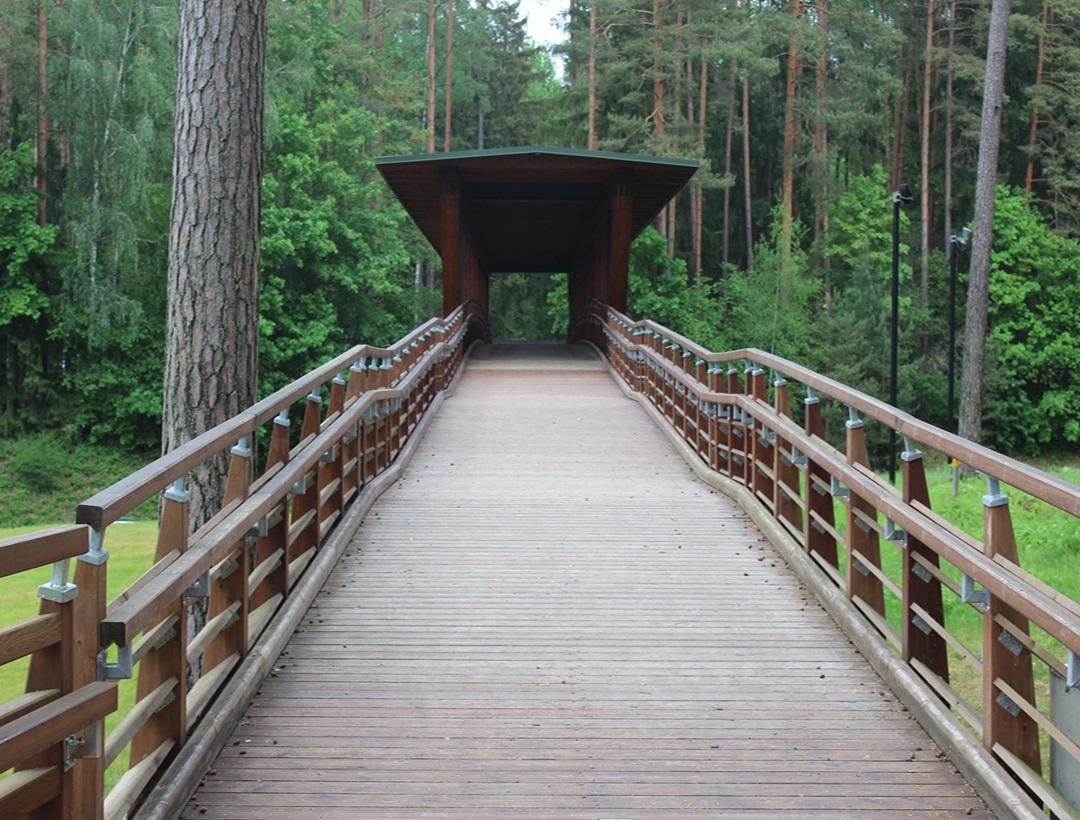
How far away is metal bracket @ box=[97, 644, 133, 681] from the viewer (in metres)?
3.09

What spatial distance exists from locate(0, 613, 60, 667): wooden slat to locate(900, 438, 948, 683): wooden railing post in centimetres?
329

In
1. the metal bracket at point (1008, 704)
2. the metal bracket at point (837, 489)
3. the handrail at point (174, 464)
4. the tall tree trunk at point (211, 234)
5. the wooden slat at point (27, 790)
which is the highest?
the tall tree trunk at point (211, 234)

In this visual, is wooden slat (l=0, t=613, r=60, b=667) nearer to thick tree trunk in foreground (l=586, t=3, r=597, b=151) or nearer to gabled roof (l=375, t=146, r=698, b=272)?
gabled roof (l=375, t=146, r=698, b=272)

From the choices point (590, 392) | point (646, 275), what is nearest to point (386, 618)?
point (590, 392)

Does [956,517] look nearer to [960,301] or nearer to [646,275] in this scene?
[646,275]

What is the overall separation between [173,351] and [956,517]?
11.7 meters

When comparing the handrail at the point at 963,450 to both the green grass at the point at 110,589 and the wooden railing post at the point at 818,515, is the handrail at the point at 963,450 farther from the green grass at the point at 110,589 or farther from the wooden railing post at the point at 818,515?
the green grass at the point at 110,589

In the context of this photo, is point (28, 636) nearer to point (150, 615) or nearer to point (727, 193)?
point (150, 615)

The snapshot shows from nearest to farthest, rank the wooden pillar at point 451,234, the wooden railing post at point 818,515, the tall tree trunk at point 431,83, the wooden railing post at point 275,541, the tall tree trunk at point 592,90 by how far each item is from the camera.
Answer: the wooden railing post at point 275,541
the wooden railing post at point 818,515
the wooden pillar at point 451,234
the tall tree trunk at point 592,90
the tall tree trunk at point 431,83

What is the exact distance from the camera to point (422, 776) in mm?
3982

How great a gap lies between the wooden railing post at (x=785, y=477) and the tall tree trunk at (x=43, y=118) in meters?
28.0

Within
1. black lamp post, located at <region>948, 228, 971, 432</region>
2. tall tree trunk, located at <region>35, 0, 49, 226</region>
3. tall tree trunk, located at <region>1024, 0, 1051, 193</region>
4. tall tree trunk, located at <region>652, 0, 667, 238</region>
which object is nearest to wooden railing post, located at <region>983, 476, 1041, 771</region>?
black lamp post, located at <region>948, 228, 971, 432</region>

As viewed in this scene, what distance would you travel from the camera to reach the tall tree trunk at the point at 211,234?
678 cm

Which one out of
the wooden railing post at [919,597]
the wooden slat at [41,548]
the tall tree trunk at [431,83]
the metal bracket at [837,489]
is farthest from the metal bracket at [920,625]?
the tall tree trunk at [431,83]
